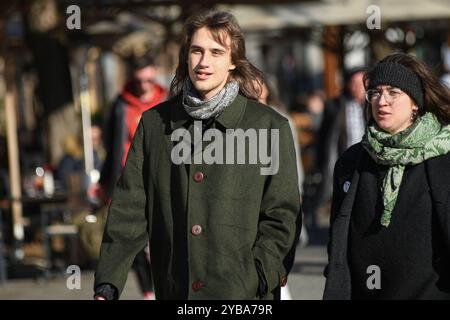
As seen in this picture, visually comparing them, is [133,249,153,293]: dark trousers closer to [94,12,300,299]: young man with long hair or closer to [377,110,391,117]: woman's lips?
[94,12,300,299]: young man with long hair

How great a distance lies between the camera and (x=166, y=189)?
14.8ft

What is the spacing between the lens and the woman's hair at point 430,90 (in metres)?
4.68

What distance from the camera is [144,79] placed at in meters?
8.20

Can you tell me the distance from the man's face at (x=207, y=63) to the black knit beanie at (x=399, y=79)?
23.0 inches

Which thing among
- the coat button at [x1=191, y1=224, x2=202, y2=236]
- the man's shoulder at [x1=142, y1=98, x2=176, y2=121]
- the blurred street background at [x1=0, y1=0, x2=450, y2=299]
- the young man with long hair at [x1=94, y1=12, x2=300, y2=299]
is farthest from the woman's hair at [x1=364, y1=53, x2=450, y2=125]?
the blurred street background at [x1=0, y1=0, x2=450, y2=299]

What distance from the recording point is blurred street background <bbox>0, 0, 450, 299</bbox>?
34.9ft

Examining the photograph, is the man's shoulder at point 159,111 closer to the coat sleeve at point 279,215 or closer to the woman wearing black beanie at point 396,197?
the coat sleeve at point 279,215

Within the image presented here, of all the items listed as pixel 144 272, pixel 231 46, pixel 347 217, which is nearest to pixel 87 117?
pixel 144 272

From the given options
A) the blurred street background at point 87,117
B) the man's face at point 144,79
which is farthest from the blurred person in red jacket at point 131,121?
the blurred street background at point 87,117

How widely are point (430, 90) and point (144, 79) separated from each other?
3.76m

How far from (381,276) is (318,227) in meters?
10.7

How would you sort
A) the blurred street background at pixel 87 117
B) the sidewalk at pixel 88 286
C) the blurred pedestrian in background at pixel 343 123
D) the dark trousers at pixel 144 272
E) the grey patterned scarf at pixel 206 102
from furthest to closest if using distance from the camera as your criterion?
the blurred street background at pixel 87 117, the blurred pedestrian in background at pixel 343 123, the sidewalk at pixel 88 286, the dark trousers at pixel 144 272, the grey patterned scarf at pixel 206 102
